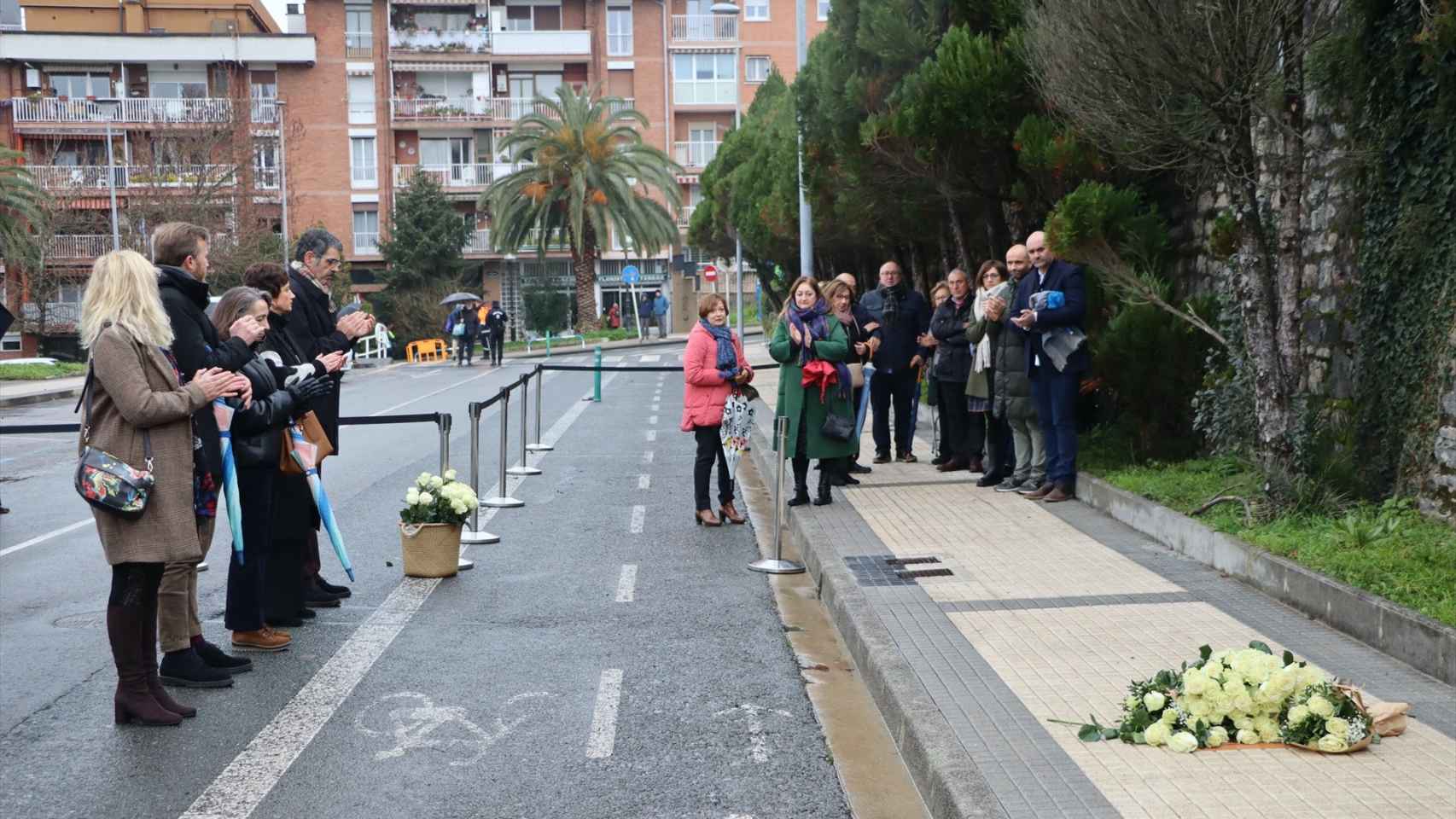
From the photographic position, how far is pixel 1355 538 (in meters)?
8.12

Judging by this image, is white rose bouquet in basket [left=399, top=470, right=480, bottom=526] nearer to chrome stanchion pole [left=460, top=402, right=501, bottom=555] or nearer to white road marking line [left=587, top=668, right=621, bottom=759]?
chrome stanchion pole [left=460, top=402, right=501, bottom=555]

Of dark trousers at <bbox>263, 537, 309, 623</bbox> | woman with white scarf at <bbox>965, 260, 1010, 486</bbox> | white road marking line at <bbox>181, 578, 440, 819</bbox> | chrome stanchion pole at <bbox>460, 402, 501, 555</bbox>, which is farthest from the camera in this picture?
woman with white scarf at <bbox>965, 260, 1010, 486</bbox>

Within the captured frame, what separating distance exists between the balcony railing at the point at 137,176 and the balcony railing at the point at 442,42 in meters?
13.4

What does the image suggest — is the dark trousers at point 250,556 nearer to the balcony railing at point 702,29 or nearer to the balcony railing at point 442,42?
the balcony railing at point 442,42

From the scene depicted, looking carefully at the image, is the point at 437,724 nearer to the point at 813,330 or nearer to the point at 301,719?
the point at 301,719

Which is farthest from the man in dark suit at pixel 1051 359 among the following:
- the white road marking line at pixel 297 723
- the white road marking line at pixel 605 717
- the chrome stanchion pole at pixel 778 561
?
the white road marking line at pixel 605 717

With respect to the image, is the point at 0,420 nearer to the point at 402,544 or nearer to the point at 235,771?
the point at 402,544

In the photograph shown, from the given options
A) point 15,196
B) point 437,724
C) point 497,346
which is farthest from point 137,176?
point 437,724

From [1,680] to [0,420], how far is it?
2056cm

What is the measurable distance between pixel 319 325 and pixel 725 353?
13.0 ft

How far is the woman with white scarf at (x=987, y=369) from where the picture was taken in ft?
→ 42.1

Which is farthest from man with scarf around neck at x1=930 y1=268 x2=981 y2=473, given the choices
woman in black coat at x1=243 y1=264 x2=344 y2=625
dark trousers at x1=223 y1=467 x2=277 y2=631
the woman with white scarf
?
dark trousers at x1=223 y1=467 x2=277 y2=631

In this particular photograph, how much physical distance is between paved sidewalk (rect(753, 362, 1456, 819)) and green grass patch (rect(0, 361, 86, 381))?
3260cm

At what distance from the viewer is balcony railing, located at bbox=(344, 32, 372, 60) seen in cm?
6694
